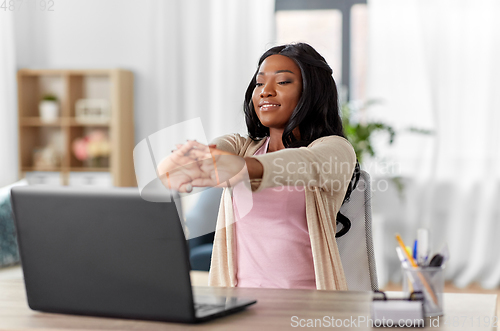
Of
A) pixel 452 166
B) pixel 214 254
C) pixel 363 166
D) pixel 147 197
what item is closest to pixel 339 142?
pixel 214 254

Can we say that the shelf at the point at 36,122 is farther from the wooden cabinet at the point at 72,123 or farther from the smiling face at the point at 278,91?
the smiling face at the point at 278,91

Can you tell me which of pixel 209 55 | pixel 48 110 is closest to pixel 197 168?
pixel 209 55

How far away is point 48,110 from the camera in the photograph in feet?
12.6

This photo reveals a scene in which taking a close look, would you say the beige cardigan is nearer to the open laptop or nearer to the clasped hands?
the clasped hands

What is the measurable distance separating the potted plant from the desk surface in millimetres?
3037

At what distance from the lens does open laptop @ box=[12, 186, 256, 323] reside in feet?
2.49

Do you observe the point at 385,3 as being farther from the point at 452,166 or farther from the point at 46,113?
the point at 46,113

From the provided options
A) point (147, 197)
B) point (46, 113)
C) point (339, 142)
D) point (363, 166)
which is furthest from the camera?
point (46, 113)

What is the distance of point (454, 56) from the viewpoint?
345 cm

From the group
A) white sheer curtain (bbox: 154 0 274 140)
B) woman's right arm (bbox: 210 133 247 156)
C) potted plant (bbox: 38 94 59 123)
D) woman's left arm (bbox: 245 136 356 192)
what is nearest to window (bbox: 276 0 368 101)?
white sheer curtain (bbox: 154 0 274 140)

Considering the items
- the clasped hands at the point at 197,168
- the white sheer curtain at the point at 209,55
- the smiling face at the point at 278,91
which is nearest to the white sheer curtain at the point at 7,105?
the white sheer curtain at the point at 209,55

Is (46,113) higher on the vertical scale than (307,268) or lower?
higher

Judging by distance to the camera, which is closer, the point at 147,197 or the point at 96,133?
the point at 147,197

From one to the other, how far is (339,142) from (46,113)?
3113 mm
